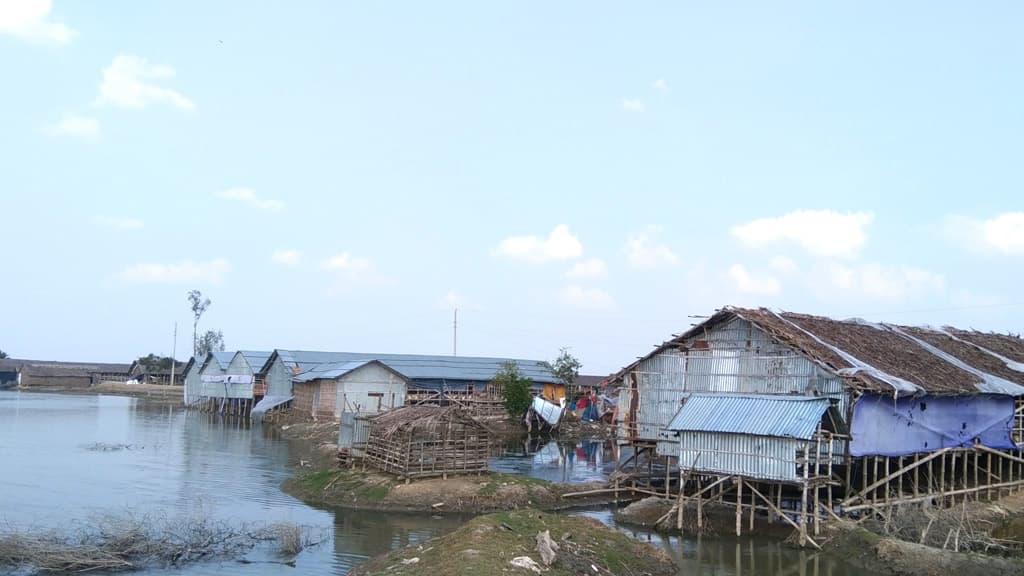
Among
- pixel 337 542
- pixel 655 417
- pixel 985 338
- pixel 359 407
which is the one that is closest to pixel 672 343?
pixel 655 417

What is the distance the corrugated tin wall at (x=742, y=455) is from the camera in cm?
2052

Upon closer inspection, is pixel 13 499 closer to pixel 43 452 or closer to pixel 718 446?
pixel 43 452

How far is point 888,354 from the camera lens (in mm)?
25344

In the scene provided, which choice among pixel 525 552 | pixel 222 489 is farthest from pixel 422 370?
pixel 525 552

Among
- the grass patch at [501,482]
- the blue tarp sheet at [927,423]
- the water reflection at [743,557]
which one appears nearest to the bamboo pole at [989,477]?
the blue tarp sheet at [927,423]

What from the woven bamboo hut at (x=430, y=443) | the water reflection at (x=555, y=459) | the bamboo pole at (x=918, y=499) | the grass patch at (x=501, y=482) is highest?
the woven bamboo hut at (x=430, y=443)

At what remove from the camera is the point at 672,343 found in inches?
1057

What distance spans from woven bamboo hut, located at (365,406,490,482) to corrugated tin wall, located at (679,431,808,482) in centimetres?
737

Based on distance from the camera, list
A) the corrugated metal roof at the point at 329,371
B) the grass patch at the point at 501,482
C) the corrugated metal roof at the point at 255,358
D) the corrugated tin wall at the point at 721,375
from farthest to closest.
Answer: the corrugated metal roof at the point at 255,358
the corrugated metal roof at the point at 329,371
the grass patch at the point at 501,482
the corrugated tin wall at the point at 721,375

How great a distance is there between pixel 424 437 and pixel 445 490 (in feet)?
5.92

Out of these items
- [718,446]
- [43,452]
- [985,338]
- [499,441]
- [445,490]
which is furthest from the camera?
[499,441]

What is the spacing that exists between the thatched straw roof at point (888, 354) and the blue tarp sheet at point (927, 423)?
51 centimetres

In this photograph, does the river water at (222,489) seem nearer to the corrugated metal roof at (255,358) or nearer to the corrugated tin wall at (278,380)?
the corrugated tin wall at (278,380)

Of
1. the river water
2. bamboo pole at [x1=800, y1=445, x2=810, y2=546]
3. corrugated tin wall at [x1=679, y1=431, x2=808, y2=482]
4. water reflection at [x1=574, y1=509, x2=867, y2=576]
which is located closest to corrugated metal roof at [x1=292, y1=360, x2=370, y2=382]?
the river water
